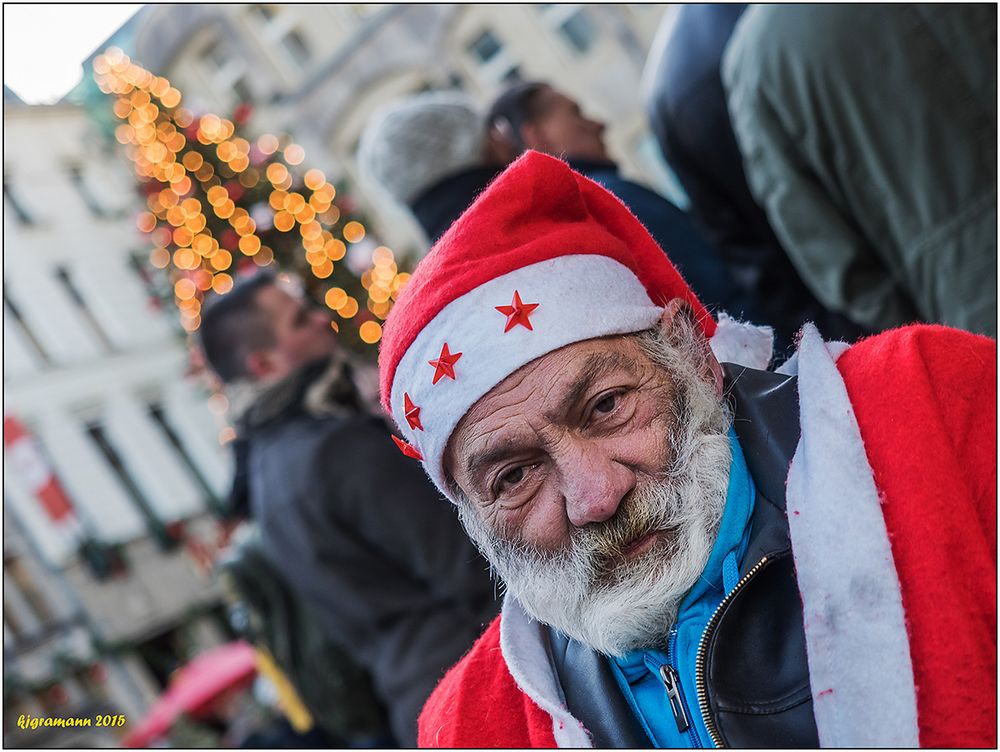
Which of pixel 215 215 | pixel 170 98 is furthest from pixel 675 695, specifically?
pixel 170 98

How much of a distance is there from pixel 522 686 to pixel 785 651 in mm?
457

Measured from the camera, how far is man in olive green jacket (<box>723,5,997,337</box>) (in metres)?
2.18

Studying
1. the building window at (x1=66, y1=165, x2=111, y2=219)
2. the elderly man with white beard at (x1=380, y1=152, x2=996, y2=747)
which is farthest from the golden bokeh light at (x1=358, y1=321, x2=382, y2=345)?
the building window at (x1=66, y1=165, x2=111, y2=219)

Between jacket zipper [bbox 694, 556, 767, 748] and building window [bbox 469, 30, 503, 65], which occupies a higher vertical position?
building window [bbox 469, 30, 503, 65]

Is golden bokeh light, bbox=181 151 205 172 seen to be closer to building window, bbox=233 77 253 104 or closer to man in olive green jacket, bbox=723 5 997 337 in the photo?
building window, bbox=233 77 253 104

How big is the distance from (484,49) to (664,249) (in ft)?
49.1

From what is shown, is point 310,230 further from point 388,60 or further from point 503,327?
point 503,327

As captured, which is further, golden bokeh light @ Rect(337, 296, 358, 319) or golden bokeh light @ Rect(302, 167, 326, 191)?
golden bokeh light @ Rect(302, 167, 326, 191)

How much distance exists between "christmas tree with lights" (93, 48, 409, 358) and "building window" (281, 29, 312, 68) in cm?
684

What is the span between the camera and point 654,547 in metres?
1.50

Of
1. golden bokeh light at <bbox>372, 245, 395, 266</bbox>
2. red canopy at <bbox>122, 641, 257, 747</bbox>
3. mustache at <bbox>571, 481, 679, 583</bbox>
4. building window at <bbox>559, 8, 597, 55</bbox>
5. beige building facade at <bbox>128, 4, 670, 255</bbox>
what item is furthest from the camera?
building window at <bbox>559, 8, 597, 55</bbox>

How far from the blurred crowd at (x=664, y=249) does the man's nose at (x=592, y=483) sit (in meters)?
0.27

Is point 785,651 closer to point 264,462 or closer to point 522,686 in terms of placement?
point 522,686

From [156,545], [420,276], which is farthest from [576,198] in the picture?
[156,545]
